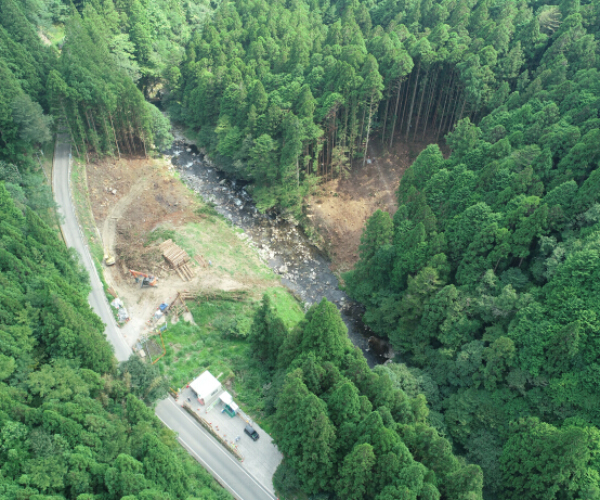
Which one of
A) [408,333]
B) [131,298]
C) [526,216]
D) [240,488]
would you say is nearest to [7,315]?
[131,298]

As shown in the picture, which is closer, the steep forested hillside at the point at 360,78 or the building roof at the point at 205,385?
the building roof at the point at 205,385

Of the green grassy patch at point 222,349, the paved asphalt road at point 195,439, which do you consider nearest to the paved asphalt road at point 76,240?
the paved asphalt road at point 195,439

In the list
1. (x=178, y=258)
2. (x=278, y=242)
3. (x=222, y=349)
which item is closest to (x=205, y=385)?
(x=222, y=349)

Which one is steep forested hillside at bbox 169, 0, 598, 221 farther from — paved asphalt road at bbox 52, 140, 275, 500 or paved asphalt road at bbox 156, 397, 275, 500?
paved asphalt road at bbox 156, 397, 275, 500

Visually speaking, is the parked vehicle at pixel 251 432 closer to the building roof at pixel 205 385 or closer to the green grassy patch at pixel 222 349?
the green grassy patch at pixel 222 349

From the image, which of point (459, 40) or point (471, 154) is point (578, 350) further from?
point (459, 40)

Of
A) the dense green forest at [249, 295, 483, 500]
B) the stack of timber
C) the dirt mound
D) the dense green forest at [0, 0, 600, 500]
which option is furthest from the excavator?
the dirt mound

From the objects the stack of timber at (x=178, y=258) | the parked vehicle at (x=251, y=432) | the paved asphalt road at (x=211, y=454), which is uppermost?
the stack of timber at (x=178, y=258)
